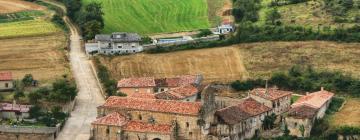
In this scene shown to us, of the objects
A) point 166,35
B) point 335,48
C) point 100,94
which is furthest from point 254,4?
point 100,94

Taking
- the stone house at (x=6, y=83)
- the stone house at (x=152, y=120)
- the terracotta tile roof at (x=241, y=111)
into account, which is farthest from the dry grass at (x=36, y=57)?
the terracotta tile roof at (x=241, y=111)

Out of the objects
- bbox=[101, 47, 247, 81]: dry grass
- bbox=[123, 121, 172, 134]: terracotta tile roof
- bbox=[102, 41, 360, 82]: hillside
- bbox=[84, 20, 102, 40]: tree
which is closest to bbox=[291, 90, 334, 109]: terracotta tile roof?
bbox=[102, 41, 360, 82]: hillside

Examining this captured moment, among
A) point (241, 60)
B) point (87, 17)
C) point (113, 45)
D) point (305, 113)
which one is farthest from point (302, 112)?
point (87, 17)

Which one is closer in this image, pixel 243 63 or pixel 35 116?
pixel 35 116

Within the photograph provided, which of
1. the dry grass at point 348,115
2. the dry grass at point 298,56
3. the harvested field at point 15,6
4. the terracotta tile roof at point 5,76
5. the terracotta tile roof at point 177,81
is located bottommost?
the dry grass at point 348,115

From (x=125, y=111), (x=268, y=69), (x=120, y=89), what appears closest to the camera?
(x=125, y=111)

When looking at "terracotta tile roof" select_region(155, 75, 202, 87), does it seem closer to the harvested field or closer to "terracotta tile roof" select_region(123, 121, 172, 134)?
"terracotta tile roof" select_region(123, 121, 172, 134)

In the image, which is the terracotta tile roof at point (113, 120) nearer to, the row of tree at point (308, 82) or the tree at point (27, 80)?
the tree at point (27, 80)

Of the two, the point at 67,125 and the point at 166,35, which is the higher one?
the point at 166,35

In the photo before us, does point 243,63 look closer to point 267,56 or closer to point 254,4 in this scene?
point 267,56
